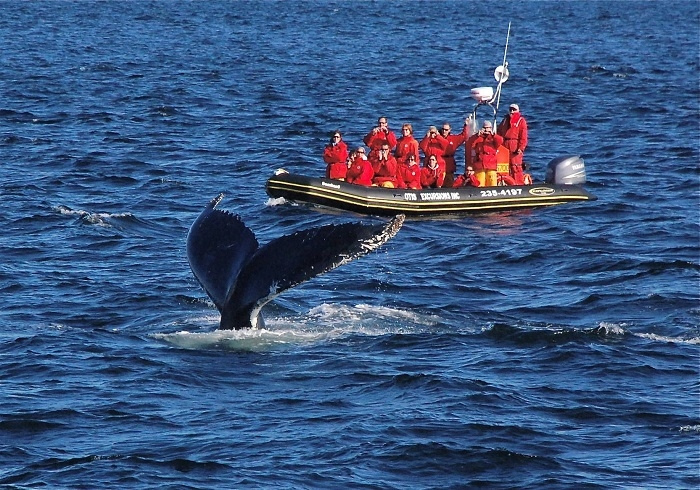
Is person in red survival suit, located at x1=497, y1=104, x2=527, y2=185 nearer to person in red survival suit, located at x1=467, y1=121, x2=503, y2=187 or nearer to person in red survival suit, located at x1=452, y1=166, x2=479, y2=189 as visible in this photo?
person in red survival suit, located at x1=467, y1=121, x2=503, y2=187

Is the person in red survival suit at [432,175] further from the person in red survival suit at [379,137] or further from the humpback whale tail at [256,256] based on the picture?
the humpback whale tail at [256,256]

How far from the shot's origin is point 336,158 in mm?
26906

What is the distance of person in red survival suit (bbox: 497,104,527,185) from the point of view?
90.8ft

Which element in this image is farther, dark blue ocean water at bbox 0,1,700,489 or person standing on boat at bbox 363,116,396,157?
person standing on boat at bbox 363,116,396,157

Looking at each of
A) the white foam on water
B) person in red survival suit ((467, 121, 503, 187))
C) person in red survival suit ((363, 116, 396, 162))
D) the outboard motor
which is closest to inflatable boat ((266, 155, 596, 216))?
person in red survival suit ((467, 121, 503, 187))

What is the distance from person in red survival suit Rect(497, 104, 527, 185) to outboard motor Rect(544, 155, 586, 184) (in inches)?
32.9

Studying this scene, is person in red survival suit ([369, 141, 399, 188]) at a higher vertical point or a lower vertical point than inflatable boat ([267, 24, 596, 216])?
higher

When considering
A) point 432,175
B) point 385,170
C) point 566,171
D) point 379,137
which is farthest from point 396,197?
point 566,171

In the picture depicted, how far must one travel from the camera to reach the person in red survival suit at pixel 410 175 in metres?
27.0

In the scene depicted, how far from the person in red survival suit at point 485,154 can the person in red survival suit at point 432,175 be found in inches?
30.1

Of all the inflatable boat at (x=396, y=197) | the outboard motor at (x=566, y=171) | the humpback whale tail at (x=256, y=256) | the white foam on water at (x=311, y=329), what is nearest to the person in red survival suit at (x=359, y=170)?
the inflatable boat at (x=396, y=197)

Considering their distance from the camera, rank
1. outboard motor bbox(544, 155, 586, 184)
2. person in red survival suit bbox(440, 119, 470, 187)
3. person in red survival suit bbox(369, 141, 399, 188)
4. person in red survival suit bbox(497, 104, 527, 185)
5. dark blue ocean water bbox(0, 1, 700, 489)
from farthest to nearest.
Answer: outboard motor bbox(544, 155, 586, 184) → person in red survival suit bbox(497, 104, 527, 185) → person in red survival suit bbox(440, 119, 470, 187) → person in red survival suit bbox(369, 141, 399, 188) → dark blue ocean water bbox(0, 1, 700, 489)

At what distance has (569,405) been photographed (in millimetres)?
14039

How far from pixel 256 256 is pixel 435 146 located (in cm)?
1405
